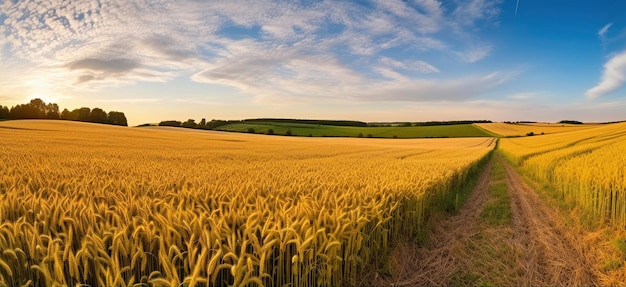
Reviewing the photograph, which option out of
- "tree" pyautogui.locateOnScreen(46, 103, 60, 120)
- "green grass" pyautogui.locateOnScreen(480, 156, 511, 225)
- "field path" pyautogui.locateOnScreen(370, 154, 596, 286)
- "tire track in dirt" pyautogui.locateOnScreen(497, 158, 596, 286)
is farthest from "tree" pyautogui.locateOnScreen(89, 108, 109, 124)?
"tire track in dirt" pyautogui.locateOnScreen(497, 158, 596, 286)

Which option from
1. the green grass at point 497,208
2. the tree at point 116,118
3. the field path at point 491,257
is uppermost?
the tree at point 116,118

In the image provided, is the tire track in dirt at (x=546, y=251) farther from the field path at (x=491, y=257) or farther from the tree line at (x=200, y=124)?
the tree line at (x=200, y=124)

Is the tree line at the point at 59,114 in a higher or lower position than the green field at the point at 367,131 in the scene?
higher

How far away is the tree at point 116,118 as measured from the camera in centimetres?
8919

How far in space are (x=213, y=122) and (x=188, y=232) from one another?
324ft

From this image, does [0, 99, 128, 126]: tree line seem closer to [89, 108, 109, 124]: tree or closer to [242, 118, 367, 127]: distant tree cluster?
[89, 108, 109, 124]: tree

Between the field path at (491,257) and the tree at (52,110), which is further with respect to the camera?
the tree at (52,110)

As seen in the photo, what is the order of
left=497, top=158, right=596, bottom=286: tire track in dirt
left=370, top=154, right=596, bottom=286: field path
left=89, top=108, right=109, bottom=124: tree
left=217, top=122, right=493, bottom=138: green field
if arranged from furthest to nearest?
left=217, top=122, right=493, bottom=138: green field
left=89, top=108, right=109, bottom=124: tree
left=497, top=158, right=596, bottom=286: tire track in dirt
left=370, top=154, right=596, bottom=286: field path

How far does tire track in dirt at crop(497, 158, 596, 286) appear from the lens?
17.3 ft

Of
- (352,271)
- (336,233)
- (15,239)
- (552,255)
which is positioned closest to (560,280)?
(552,255)

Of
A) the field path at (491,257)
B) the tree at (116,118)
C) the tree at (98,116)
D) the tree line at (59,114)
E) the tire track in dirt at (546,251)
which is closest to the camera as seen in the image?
the field path at (491,257)

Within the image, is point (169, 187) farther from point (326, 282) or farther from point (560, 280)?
point (560, 280)

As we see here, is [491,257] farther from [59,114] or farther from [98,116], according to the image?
[59,114]

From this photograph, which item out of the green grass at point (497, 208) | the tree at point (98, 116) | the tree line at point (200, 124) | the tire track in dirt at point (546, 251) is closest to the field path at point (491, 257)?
the tire track in dirt at point (546, 251)
